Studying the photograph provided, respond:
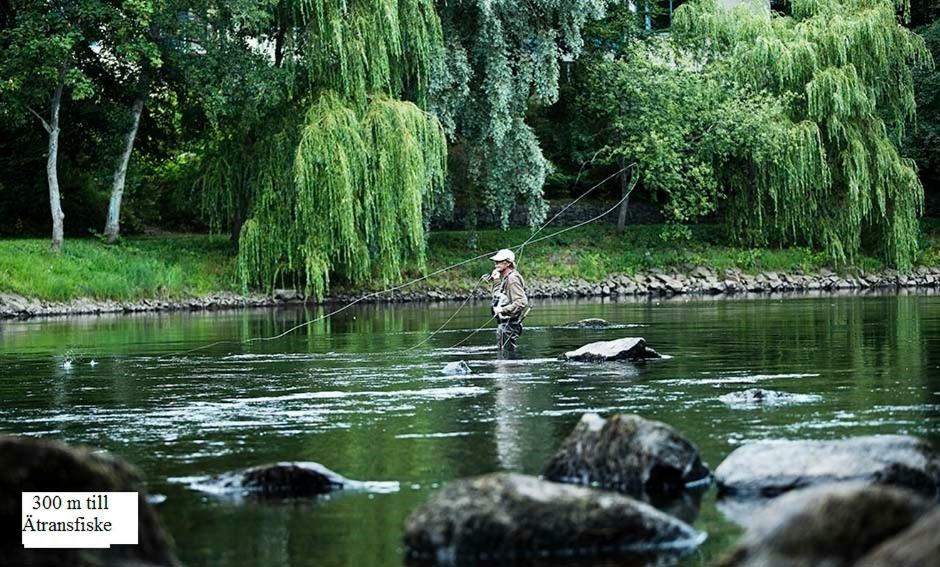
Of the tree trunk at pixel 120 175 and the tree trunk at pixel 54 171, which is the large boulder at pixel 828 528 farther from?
the tree trunk at pixel 120 175

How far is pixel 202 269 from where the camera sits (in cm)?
4622

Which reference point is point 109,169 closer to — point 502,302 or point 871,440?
point 502,302

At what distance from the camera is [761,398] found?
651 inches

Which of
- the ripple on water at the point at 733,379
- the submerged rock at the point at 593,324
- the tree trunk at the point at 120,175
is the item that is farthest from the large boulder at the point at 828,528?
the tree trunk at the point at 120,175

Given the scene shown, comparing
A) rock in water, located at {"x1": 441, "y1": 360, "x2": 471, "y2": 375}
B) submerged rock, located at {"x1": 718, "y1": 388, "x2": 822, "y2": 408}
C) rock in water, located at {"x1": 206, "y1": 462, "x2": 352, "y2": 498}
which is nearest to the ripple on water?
submerged rock, located at {"x1": 718, "y1": 388, "x2": 822, "y2": 408}

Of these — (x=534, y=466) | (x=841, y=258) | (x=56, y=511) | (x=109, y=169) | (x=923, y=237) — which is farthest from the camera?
(x=923, y=237)

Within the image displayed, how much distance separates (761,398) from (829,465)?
5.76 meters

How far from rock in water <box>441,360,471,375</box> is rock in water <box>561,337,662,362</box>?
6.23 ft

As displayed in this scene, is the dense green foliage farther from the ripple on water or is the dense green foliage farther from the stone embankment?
the ripple on water

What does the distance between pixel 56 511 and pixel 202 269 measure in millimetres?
38874

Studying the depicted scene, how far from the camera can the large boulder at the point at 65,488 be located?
7602 mm

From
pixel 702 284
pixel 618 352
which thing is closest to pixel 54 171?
pixel 702 284

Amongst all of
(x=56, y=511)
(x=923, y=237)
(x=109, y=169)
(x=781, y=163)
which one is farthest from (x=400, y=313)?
(x=56, y=511)

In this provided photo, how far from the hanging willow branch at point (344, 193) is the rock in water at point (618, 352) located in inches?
777
